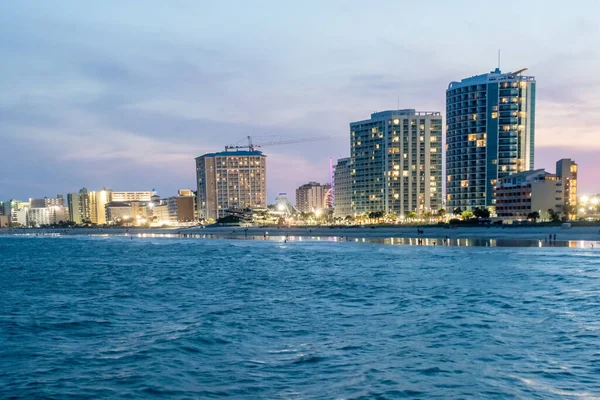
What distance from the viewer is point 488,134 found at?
165 metres

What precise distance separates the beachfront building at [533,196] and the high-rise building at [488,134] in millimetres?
25411

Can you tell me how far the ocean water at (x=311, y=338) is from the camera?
15047 millimetres

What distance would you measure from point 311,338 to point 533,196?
127 meters

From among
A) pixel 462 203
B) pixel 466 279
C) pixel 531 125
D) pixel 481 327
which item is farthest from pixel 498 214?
pixel 481 327

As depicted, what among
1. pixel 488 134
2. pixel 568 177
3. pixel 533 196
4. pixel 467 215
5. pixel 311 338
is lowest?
pixel 311 338

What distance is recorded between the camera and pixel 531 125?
175m

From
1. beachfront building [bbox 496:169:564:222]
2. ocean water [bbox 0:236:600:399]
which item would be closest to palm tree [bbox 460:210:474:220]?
beachfront building [bbox 496:169:564:222]

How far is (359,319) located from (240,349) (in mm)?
7542

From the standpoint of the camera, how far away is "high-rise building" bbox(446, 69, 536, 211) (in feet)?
532

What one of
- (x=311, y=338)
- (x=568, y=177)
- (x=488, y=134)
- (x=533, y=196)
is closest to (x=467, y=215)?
(x=533, y=196)

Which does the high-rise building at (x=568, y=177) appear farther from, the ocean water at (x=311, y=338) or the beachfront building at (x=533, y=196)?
the ocean water at (x=311, y=338)

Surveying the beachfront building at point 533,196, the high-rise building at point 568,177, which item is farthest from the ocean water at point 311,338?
the high-rise building at point 568,177

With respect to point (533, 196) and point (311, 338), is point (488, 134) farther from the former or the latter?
point (311, 338)

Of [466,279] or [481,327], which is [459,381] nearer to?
[481,327]
